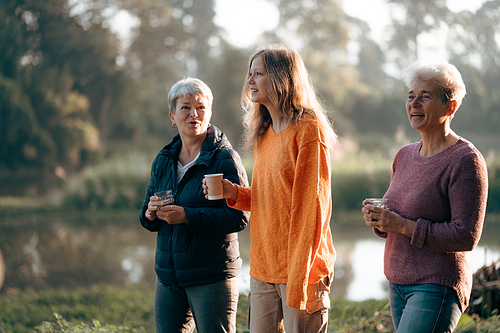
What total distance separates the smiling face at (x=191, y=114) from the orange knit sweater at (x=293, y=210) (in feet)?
1.12

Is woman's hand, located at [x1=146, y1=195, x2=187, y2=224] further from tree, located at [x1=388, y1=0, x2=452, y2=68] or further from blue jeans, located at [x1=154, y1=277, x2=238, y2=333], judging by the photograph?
tree, located at [x1=388, y1=0, x2=452, y2=68]

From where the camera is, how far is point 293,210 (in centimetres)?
140

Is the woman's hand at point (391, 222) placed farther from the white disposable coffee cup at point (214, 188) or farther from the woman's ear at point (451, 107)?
the white disposable coffee cup at point (214, 188)

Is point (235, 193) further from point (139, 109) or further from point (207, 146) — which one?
point (139, 109)

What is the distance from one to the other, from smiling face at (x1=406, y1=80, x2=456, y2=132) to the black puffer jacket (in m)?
0.73

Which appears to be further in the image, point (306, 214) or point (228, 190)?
point (228, 190)

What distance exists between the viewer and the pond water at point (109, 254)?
5.32 metres

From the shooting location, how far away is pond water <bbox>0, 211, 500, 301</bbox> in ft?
17.5

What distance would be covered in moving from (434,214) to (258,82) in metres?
0.75

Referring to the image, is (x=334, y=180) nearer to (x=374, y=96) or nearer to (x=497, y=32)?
(x=374, y=96)

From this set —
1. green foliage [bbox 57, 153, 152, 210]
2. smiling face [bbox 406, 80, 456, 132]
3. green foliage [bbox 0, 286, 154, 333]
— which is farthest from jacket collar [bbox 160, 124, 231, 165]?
green foliage [bbox 57, 153, 152, 210]

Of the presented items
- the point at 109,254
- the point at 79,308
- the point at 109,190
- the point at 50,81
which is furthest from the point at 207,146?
the point at 50,81

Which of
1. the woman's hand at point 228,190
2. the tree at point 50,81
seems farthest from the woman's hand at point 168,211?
the tree at point 50,81

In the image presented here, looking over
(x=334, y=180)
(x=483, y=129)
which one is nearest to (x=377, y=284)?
(x=334, y=180)
